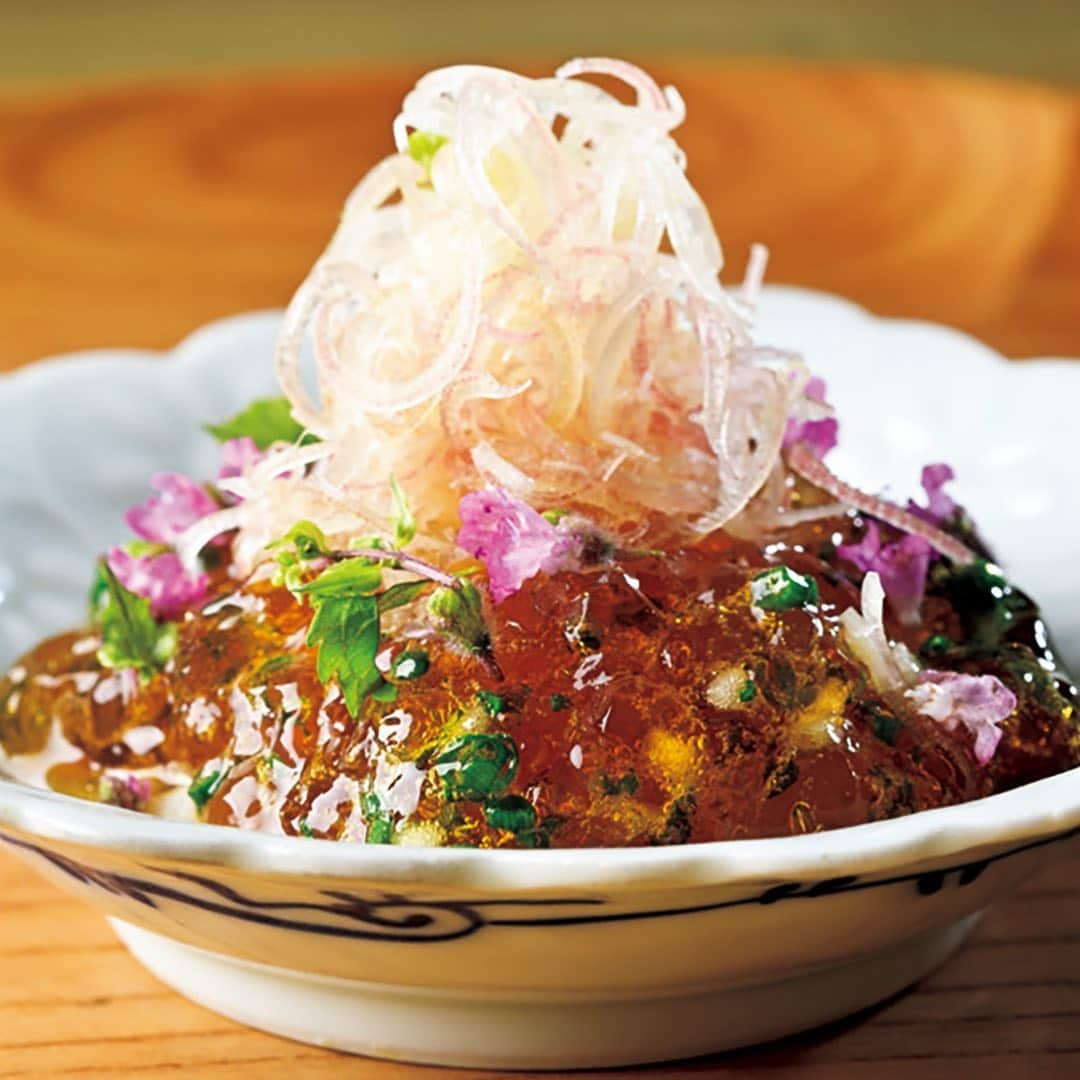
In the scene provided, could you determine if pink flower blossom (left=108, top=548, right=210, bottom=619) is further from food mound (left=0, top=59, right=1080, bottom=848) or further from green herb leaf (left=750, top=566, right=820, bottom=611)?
green herb leaf (left=750, top=566, right=820, bottom=611)

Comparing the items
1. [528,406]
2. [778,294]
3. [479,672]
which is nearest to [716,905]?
[479,672]

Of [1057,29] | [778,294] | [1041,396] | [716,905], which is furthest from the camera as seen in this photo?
[1057,29]

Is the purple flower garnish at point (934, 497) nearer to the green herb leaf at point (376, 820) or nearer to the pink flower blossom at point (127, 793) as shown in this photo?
the green herb leaf at point (376, 820)

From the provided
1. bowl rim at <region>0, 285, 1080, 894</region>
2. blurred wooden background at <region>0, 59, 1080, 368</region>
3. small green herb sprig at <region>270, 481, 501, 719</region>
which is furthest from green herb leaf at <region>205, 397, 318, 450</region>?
blurred wooden background at <region>0, 59, 1080, 368</region>

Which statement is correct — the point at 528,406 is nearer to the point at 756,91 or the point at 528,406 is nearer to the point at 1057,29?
the point at 756,91

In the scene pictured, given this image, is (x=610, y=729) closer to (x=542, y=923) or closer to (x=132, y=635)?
(x=542, y=923)

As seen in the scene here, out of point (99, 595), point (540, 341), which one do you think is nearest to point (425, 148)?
point (540, 341)

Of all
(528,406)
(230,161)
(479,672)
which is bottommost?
(230,161)
